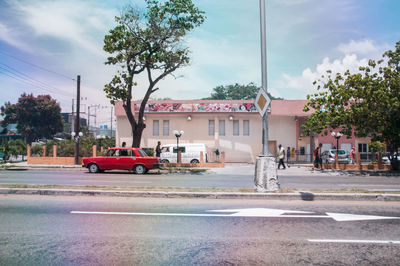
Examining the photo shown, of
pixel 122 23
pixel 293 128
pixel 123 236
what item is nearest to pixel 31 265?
pixel 123 236

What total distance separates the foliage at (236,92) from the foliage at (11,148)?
45.2m

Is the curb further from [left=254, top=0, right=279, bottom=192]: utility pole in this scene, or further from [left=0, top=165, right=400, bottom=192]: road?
[left=0, top=165, right=400, bottom=192]: road

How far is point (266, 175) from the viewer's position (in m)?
8.86

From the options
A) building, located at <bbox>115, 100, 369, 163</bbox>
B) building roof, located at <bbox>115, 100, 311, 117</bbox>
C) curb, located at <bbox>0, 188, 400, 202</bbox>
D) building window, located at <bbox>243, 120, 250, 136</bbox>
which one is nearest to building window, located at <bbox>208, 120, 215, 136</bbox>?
building, located at <bbox>115, 100, 369, 163</bbox>

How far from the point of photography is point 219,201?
8031 millimetres

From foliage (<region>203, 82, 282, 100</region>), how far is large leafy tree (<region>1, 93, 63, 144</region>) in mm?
32154

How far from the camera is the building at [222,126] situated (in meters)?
32.4

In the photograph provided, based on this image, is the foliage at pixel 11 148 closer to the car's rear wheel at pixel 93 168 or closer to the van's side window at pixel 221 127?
the car's rear wheel at pixel 93 168

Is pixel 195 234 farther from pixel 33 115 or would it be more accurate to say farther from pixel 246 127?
pixel 33 115

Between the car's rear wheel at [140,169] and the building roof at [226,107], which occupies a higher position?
the building roof at [226,107]

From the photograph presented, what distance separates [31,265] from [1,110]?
5897cm

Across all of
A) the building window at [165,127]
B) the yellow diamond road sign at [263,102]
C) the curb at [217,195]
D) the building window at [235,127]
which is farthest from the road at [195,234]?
the building window at [165,127]

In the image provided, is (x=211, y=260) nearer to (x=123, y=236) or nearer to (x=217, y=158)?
(x=123, y=236)

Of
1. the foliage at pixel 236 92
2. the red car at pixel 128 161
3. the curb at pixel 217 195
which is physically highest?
the foliage at pixel 236 92
